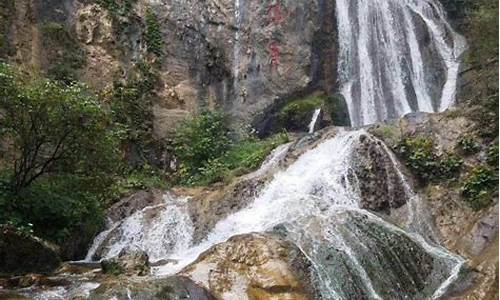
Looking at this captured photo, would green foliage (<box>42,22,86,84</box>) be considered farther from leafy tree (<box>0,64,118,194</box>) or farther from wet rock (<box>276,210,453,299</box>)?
wet rock (<box>276,210,453,299</box>)

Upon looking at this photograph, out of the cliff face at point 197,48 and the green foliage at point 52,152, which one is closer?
the green foliage at point 52,152

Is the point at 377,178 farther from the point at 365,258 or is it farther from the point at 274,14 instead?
the point at 274,14

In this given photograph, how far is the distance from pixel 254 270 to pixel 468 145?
636 centimetres

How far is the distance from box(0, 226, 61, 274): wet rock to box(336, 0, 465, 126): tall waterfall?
12.5 metres

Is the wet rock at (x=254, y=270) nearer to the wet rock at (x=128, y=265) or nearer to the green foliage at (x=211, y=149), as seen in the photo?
the wet rock at (x=128, y=265)

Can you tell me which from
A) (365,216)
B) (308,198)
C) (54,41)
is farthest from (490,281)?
(54,41)

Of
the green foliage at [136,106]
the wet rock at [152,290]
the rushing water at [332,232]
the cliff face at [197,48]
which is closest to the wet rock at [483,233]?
the rushing water at [332,232]

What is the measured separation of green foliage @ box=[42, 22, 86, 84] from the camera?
17078mm

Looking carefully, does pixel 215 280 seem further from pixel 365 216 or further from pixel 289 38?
pixel 289 38

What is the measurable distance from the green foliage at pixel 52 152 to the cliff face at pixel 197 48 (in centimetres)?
706

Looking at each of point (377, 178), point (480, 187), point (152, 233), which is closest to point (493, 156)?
point (480, 187)

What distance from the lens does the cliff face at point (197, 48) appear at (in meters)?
17.8

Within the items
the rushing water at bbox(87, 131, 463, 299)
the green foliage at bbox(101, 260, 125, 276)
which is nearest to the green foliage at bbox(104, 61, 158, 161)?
the rushing water at bbox(87, 131, 463, 299)

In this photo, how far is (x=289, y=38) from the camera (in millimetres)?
20188
